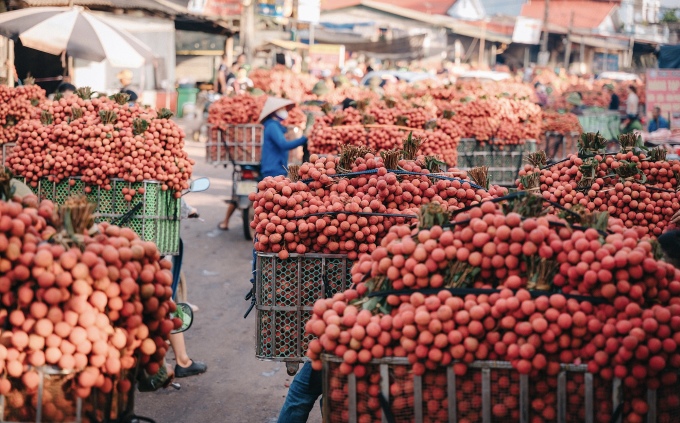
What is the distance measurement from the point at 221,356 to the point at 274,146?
4000mm

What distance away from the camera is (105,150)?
686cm

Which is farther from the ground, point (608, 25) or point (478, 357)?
point (608, 25)

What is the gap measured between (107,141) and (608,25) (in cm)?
6684

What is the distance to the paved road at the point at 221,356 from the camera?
21.0ft

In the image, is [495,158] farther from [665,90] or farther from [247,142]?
→ [665,90]

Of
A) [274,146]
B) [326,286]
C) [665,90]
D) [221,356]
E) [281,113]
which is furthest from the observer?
[665,90]

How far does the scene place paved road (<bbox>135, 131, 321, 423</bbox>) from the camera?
6.40 metres

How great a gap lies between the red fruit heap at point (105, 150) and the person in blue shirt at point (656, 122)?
13.4 metres

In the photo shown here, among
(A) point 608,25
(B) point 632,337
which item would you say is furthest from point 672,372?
(A) point 608,25

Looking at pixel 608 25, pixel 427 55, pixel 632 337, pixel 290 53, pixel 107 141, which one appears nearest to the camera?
pixel 632 337

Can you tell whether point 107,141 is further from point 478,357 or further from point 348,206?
point 478,357

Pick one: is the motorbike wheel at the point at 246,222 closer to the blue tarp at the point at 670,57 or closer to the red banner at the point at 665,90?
the red banner at the point at 665,90

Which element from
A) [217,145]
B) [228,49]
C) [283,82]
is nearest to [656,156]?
[217,145]

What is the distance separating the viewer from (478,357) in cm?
340
